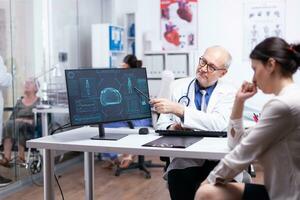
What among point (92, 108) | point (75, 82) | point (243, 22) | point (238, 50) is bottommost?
point (92, 108)

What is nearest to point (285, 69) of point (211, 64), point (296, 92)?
point (296, 92)

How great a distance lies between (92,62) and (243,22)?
2009 millimetres

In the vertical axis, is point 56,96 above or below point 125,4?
below

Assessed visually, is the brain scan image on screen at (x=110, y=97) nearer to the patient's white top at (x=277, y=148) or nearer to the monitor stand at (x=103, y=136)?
the monitor stand at (x=103, y=136)

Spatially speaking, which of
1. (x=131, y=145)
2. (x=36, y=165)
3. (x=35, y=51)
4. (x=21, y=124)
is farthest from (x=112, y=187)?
(x=131, y=145)

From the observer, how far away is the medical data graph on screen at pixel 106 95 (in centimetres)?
212

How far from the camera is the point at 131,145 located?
6.69ft

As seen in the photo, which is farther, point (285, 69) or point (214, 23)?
point (214, 23)

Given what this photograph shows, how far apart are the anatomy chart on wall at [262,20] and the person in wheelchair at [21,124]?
9.06ft

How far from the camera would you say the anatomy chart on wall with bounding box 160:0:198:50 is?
5.62m

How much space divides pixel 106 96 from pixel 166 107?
1.06 ft

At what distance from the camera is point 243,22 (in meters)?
5.42

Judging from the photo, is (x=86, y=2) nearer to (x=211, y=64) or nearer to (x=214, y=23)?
(x=214, y=23)

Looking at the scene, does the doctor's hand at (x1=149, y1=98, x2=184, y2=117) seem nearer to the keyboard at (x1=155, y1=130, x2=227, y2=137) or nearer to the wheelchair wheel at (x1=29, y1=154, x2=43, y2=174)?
the keyboard at (x1=155, y1=130, x2=227, y2=137)
